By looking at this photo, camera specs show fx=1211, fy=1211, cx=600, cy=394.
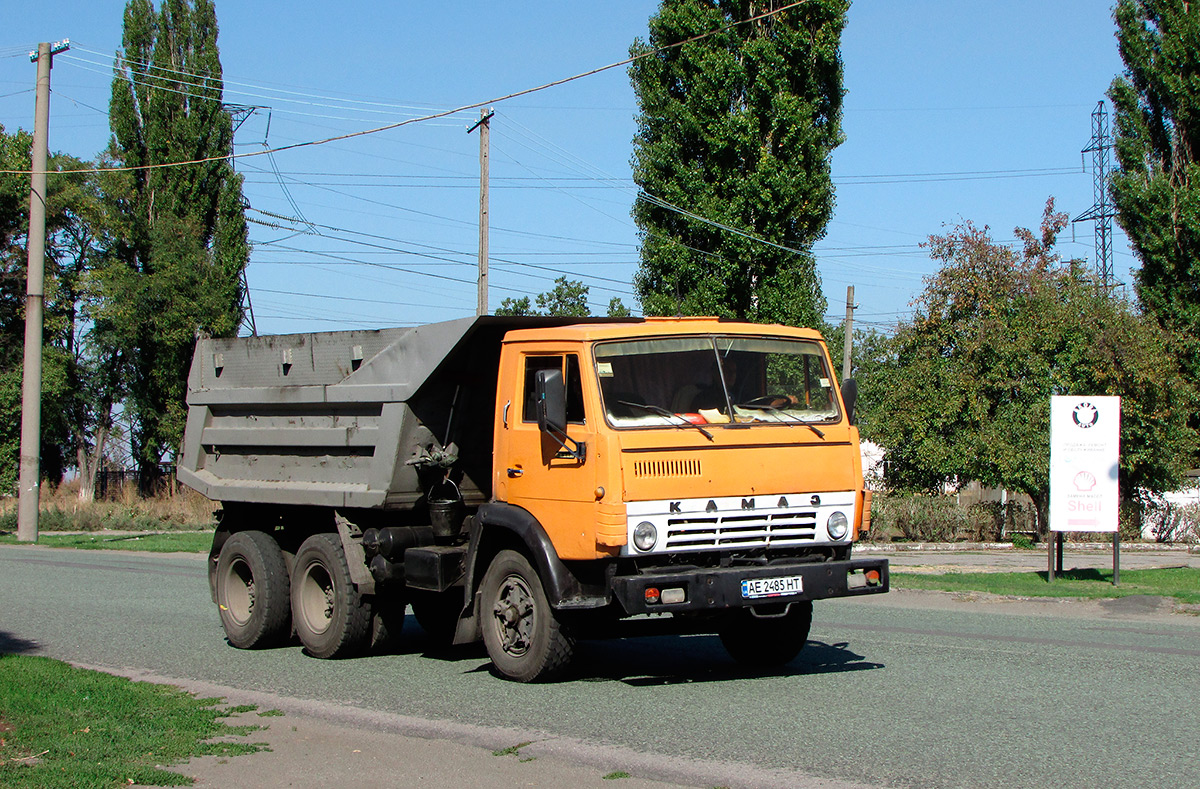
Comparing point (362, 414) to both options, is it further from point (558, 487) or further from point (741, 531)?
point (741, 531)

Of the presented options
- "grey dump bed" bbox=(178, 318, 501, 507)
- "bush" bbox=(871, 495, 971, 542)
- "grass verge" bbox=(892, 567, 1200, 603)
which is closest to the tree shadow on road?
"grey dump bed" bbox=(178, 318, 501, 507)

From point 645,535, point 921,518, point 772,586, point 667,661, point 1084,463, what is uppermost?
point 1084,463

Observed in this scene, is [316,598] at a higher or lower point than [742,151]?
lower

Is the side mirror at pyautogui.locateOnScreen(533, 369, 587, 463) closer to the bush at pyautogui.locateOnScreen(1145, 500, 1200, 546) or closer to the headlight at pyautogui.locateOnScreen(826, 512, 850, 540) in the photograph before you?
the headlight at pyautogui.locateOnScreen(826, 512, 850, 540)

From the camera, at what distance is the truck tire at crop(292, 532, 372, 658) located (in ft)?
34.1

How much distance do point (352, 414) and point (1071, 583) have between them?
36.1 feet

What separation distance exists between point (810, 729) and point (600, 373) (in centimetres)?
284

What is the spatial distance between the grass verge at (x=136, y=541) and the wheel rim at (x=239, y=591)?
576 inches

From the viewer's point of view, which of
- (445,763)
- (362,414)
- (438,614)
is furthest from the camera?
(438,614)

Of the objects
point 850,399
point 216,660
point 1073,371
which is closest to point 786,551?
point 850,399

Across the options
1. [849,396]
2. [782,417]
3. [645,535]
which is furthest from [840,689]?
[849,396]

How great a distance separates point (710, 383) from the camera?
28.5ft

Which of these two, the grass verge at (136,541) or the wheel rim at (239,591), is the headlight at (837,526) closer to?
the wheel rim at (239,591)

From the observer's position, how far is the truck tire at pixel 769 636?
368 inches
